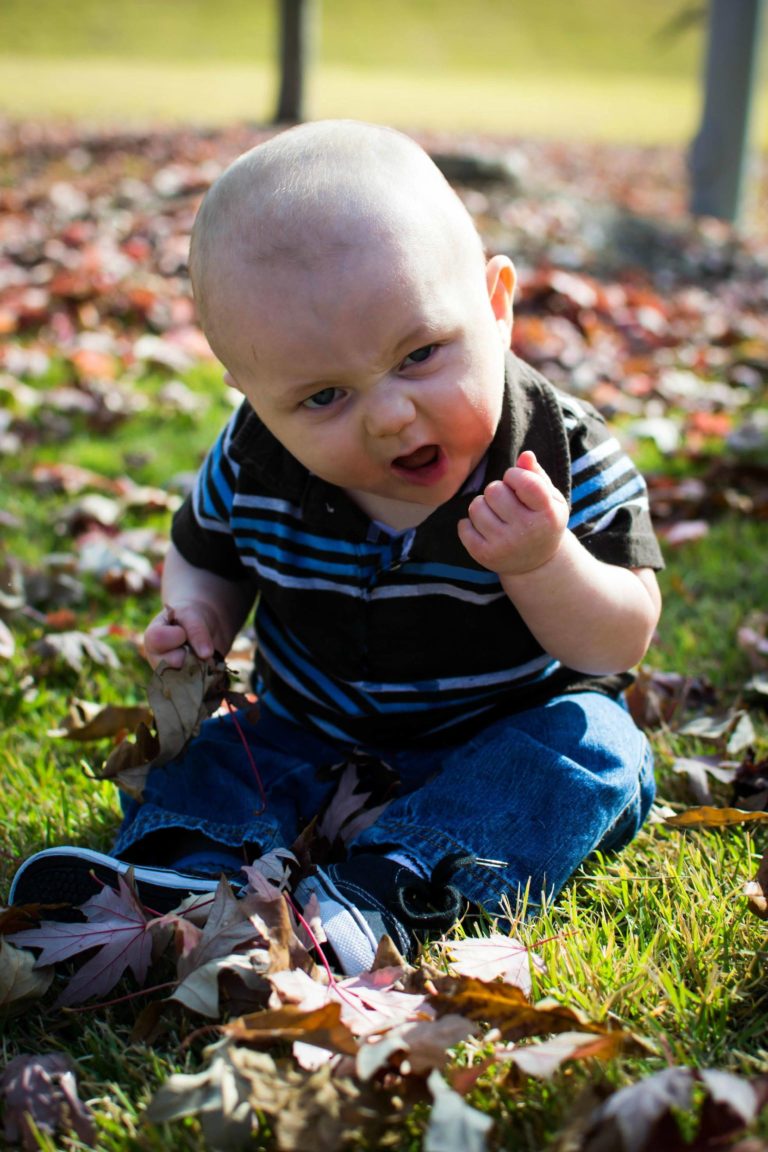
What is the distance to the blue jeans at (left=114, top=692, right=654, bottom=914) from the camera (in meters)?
1.85

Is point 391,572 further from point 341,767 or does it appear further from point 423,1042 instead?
point 423,1042

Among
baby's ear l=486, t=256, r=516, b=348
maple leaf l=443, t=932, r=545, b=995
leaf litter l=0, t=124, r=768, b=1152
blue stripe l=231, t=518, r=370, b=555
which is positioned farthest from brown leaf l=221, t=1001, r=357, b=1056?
baby's ear l=486, t=256, r=516, b=348

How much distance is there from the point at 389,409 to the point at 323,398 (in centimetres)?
13

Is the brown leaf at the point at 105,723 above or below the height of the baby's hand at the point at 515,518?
below

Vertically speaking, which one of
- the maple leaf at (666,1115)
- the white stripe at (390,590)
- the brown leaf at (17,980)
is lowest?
the brown leaf at (17,980)

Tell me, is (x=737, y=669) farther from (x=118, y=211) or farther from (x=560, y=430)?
(x=118, y=211)

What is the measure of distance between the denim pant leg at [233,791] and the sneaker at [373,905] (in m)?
0.20

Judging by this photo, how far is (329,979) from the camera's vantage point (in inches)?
60.7

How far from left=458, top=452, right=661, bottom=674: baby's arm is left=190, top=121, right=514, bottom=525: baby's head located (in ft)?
0.50

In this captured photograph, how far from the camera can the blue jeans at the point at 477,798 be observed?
185 cm

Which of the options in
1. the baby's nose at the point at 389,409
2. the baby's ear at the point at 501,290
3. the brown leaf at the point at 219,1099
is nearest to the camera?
the brown leaf at the point at 219,1099

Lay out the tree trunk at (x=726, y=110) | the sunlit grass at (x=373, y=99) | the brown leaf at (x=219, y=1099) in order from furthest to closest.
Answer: the sunlit grass at (x=373, y=99)
the tree trunk at (x=726, y=110)
the brown leaf at (x=219, y=1099)

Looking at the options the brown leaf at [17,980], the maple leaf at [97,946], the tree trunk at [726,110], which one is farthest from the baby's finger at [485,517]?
the tree trunk at [726,110]

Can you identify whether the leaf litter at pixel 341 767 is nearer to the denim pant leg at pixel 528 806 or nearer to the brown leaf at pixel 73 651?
the brown leaf at pixel 73 651
